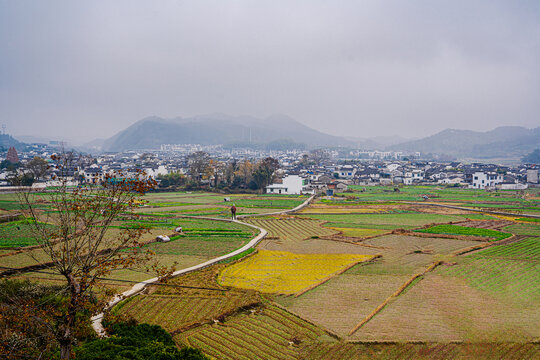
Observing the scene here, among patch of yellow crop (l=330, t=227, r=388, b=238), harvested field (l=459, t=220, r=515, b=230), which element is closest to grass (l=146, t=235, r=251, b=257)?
patch of yellow crop (l=330, t=227, r=388, b=238)

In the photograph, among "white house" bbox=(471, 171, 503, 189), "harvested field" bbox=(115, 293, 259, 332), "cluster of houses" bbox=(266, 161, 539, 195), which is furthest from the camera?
"white house" bbox=(471, 171, 503, 189)

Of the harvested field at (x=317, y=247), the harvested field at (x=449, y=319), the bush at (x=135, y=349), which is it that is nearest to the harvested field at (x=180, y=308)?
the bush at (x=135, y=349)

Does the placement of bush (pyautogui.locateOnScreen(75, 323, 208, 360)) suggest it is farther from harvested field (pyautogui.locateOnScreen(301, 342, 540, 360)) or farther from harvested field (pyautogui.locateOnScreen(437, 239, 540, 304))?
harvested field (pyautogui.locateOnScreen(437, 239, 540, 304))

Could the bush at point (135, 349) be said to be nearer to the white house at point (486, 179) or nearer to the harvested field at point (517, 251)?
the harvested field at point (517, 251)

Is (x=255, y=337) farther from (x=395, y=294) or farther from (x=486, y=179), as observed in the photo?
(x=486, y=179)

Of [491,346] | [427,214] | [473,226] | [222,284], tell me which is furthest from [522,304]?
[427,214]

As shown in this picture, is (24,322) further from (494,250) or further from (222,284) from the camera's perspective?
(494,250)
